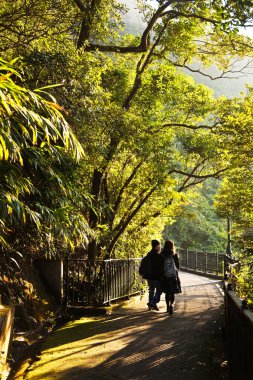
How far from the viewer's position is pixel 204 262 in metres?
26.0

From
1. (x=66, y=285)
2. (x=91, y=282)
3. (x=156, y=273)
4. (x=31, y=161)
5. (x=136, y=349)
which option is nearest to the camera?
(x=31, y=161)

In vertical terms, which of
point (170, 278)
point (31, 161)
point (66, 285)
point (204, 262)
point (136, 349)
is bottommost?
point (136, 349)

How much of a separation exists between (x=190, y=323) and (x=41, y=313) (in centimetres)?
304

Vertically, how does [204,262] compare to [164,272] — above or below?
below

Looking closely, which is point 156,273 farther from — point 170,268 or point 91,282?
point 91,282

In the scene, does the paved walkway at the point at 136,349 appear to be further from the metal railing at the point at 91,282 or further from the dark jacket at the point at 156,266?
the metal railing at the point at 91,282

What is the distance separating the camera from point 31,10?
8.16 m

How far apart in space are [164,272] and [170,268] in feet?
0.61

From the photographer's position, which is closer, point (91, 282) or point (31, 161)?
point (31, 161)

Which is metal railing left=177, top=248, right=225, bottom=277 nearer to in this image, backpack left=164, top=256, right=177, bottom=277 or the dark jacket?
the dark jacket

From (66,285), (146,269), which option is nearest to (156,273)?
(146,269)

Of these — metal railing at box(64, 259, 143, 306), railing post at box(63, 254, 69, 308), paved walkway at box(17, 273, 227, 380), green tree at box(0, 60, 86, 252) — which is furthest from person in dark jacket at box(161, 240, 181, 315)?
green tree at box(0, 60, 86, 252)

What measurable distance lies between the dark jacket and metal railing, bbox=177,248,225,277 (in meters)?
10.9

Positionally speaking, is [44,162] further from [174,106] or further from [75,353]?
[174,106]
